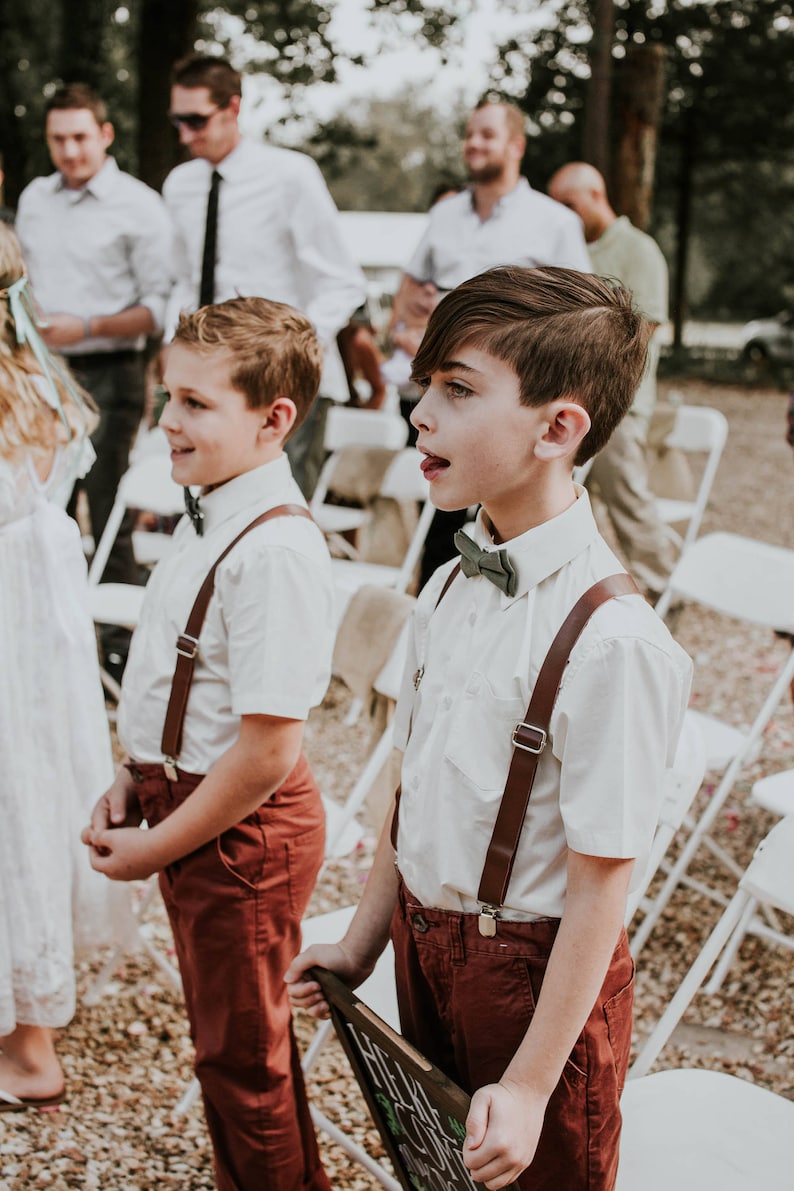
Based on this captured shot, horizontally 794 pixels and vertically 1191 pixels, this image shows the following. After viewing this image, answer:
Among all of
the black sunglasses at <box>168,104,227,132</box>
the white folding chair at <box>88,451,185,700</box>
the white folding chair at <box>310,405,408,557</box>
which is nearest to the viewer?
the black sunglasses at <box>168,104,227,132</box>

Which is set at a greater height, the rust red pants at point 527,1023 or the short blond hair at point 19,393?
the short blond hair at point 19,393

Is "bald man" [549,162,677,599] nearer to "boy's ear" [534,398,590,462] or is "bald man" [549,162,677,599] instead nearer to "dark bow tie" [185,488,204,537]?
"dark bow tie" [185,488,204,537]

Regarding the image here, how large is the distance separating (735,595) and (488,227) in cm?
218

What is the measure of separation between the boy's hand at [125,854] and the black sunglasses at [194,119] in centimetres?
338

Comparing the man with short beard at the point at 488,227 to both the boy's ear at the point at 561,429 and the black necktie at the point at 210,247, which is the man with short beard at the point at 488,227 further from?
the boy's ear at the point at 561,429

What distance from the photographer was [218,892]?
75.1 inches

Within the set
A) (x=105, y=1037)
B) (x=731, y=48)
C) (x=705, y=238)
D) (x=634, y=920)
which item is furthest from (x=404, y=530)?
(x=705, y=238)

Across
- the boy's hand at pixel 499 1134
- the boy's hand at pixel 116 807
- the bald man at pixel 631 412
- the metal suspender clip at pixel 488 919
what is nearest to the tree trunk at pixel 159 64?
the bald man at pixel 631 412

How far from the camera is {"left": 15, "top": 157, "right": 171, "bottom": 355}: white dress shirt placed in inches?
200

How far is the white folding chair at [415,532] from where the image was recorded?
475 cm

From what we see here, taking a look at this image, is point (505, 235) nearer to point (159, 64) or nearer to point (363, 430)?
point (363, 430)

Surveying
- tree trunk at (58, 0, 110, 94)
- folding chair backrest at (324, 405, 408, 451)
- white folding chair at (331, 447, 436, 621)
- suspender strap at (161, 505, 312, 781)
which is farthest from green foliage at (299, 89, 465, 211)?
suspender strap at (161, 505, 312, 781)

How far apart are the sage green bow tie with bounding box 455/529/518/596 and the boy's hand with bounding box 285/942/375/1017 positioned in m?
0.55

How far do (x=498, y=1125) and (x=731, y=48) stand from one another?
71.1ft
